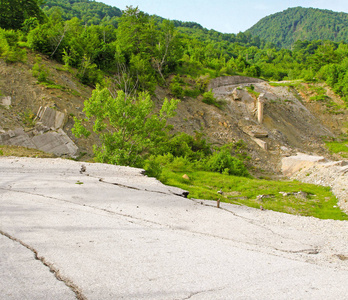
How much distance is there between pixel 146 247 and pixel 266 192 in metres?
16.8

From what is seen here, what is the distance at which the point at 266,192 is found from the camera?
20.0 meters

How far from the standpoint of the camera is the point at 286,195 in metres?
19.4

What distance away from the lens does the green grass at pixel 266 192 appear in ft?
53.8

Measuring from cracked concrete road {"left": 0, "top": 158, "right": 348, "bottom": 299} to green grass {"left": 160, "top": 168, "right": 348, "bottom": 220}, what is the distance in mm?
6940

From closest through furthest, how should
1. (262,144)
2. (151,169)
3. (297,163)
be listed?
1. (151,169)
2. (297,163)
3. (262,144)

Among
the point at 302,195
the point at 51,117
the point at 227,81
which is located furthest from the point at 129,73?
the point at 302,195

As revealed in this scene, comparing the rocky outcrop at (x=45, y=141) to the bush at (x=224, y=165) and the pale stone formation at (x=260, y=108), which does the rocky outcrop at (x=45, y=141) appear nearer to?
the bush at (x=224, y=165)

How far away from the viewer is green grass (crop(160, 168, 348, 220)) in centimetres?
1640

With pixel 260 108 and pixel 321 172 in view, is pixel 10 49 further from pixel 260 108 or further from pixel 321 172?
pixel 260 108

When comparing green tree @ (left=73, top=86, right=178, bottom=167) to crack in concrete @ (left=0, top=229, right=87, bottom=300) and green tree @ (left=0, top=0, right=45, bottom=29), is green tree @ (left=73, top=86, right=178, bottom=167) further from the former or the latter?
green tree @ (left=0, top=0, right=45, bottom=29)

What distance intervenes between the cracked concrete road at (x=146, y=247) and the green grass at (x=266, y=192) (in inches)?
273

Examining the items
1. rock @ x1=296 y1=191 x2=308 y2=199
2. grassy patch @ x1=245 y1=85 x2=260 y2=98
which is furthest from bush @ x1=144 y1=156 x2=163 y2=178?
grassy patch @ x1=245 y1=85 x2=260 y2=98

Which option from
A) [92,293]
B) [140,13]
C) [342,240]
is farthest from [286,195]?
[140,13]

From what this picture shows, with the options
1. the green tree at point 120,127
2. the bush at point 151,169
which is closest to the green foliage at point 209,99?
the green tree at point 120,127
